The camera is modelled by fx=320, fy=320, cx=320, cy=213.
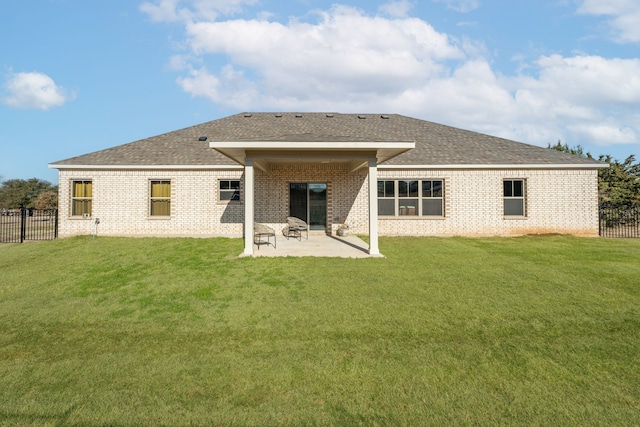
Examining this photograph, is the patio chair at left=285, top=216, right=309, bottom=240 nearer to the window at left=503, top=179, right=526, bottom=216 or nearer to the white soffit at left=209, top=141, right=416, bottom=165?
the white soffit at left=209, top=141, right=416, bottom=165

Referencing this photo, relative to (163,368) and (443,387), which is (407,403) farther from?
(163,368)

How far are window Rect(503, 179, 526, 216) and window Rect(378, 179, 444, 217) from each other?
2.88 m

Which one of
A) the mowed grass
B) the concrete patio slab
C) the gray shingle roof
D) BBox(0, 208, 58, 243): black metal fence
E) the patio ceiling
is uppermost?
the gray shingle roof

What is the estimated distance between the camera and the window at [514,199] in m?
14.4

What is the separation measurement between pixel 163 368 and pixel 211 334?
956 mm

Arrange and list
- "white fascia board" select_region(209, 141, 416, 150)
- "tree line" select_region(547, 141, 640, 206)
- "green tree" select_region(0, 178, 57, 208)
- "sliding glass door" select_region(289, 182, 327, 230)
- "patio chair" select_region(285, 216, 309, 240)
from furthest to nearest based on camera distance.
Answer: "green tree" select_region(0, 178, 57, 208) < "tree line" select_region(547, 141, 640, 206) < "sliding glass door" select_region(289, 182, 327, 230) < "patio chair" select_region(285, 216, 309, 240) < "white fascia board" select_region(209, 141, 416, 150)

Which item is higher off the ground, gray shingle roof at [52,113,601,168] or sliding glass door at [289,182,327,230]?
gray shingle roof at [52,113,601,168]

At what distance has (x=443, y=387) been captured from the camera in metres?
3.17

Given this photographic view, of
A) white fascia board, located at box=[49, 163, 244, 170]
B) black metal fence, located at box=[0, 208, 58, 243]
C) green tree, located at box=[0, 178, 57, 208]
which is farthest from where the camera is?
green tree, located at box=[0, 178, 57, 208]

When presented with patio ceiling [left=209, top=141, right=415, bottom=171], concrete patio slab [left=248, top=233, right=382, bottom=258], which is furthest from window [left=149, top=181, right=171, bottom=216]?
patio ceiling [left=209, top=141, right=415, bottom=171]

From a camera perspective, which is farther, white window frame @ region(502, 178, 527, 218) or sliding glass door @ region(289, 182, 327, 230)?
sliding glass door @ region(289, 182, 327, 230)

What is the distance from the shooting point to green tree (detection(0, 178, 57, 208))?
61.1 meters

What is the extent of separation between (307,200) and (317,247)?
161 inches

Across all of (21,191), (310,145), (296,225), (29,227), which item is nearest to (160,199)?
(296,225)
